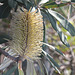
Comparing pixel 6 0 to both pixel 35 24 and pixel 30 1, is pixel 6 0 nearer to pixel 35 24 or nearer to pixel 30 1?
pixel 30 1

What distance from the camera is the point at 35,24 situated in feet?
1.95

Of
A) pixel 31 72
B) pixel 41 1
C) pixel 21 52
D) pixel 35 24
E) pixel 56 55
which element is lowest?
pixel 56 55

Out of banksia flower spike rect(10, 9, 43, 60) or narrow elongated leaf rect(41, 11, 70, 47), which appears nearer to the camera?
banksia flower spike rect(10, 9, 43, 60)

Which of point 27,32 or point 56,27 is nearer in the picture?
point 27,32

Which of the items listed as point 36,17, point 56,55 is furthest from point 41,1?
point 56,55

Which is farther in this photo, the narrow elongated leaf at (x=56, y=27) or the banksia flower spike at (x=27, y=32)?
the narrow elongated leaf at (x=56, y=27)

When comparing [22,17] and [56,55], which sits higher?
[22,17]

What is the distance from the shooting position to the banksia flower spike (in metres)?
0.58

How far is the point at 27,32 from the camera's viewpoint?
594 mm

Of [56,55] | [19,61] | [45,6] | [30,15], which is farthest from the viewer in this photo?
[56,55]

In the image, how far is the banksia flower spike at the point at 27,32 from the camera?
1.89 feet

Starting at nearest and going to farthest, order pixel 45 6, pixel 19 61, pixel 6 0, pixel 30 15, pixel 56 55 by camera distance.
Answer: pixel 30 15 < pixel 19 61 < pixel 45 6 < pixel 6 0 < pixel 56 55

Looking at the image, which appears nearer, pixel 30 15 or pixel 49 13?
pixel 30 15

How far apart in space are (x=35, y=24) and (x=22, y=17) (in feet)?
0.20
